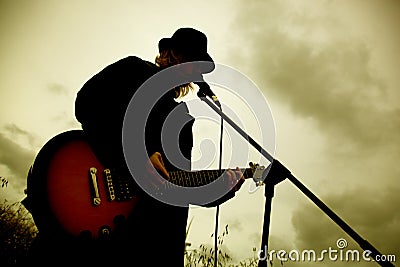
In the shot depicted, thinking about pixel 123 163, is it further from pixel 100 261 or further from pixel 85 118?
pixel 100 261

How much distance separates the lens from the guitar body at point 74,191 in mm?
2035

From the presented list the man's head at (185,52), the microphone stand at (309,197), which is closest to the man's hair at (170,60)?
the man's head at (185,52)

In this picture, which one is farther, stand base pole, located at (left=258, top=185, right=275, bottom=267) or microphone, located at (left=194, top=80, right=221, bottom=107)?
microphone, located at (left=194, top=80, right=221, bottom=107)

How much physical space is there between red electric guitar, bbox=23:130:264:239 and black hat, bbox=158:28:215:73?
925mm

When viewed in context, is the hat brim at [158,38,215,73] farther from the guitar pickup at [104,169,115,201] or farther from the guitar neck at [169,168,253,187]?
the guitar pickup at [104,169,115,201]

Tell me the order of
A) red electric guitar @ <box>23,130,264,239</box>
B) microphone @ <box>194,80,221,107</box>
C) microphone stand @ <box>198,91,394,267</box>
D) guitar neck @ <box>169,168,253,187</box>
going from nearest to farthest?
microphone stand @ <box>198,91,394,267</box>, red electric guitar @ <box>23,130,264,239</box>, microphone @ <box>194,80,221,107</box>, guitar neck @ <box>169,168,253,187</box>

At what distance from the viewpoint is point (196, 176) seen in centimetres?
258

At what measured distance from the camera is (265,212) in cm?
197

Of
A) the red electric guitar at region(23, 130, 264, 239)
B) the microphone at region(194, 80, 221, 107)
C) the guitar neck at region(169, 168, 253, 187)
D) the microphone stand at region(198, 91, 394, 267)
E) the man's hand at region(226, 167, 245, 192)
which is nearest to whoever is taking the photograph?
the microphone stand at region(198, 91, 394, 267)

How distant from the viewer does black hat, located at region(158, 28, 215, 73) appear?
2553mm

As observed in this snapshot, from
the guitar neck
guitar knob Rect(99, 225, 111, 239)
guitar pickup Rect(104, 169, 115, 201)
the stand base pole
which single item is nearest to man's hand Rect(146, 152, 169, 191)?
the guitar neck

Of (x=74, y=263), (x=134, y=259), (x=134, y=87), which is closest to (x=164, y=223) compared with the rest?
(x=134, y=259)

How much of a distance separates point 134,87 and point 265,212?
1167 mm

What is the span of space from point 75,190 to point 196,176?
0.87m
